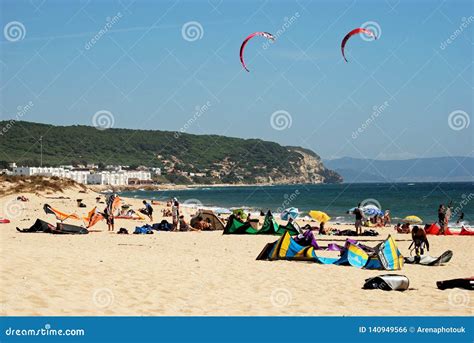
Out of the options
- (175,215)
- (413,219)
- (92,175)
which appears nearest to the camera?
(175,215)

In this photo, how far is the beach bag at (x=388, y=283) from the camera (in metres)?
10.2

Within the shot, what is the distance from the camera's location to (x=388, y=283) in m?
10.3

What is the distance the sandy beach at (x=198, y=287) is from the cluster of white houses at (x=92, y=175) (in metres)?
99.2

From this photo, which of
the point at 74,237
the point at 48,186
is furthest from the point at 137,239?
the point at 48,186

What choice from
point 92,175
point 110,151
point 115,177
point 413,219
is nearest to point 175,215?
point 413,219

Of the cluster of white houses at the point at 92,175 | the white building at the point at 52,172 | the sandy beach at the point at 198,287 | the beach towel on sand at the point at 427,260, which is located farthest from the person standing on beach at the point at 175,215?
the cluster of white houses at the point at 92,175

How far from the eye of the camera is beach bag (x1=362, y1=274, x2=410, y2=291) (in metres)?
10.2

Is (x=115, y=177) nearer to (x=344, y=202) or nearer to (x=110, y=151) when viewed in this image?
(x=110, y=151)

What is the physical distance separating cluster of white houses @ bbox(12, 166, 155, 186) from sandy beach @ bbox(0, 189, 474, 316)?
99.2 metres

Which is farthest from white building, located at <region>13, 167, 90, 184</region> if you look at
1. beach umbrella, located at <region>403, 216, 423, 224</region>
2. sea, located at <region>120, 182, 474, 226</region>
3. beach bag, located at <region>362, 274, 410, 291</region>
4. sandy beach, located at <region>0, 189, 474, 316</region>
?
beach bag, located at <region>362, 274, 410, 291</region>

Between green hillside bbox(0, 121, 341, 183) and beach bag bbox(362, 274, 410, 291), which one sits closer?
beach bag bbox(362, 274, 410, 291)

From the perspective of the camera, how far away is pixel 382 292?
10062 mm

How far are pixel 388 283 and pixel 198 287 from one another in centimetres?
319

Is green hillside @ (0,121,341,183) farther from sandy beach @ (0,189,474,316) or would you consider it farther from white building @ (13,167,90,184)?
sandy beach @ (0,189,474,316)
